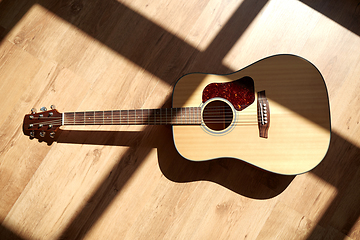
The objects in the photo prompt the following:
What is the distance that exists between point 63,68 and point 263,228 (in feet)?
5.91

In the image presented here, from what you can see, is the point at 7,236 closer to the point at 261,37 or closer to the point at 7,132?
the point at 7,132

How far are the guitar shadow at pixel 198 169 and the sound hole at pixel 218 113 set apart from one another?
0.30 metres

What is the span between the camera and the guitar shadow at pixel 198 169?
5.06 ft

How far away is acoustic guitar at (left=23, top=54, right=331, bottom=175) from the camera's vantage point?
4.38 feet

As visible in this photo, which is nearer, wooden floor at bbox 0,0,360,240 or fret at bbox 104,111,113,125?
fret at bbox 104,111,113,125

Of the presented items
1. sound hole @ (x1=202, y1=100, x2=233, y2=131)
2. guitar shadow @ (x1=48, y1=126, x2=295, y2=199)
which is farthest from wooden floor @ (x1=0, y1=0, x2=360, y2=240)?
sound hole @ (x1=202, y1=100, x2=233, y2=131)

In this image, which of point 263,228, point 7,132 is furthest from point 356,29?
point 7,132

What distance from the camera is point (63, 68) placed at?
1609mm

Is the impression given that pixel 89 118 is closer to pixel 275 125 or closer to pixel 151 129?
pixel 151 129

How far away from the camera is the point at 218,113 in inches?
55.7

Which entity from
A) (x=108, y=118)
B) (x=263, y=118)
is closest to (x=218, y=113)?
(x=263, y=118)

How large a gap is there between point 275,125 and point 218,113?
1.14 feet

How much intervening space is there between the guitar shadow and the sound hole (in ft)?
0.98

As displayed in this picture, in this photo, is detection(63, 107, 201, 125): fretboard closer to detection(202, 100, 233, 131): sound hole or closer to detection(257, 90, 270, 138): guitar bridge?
detection(202, 100, 233, 131): sound hole
